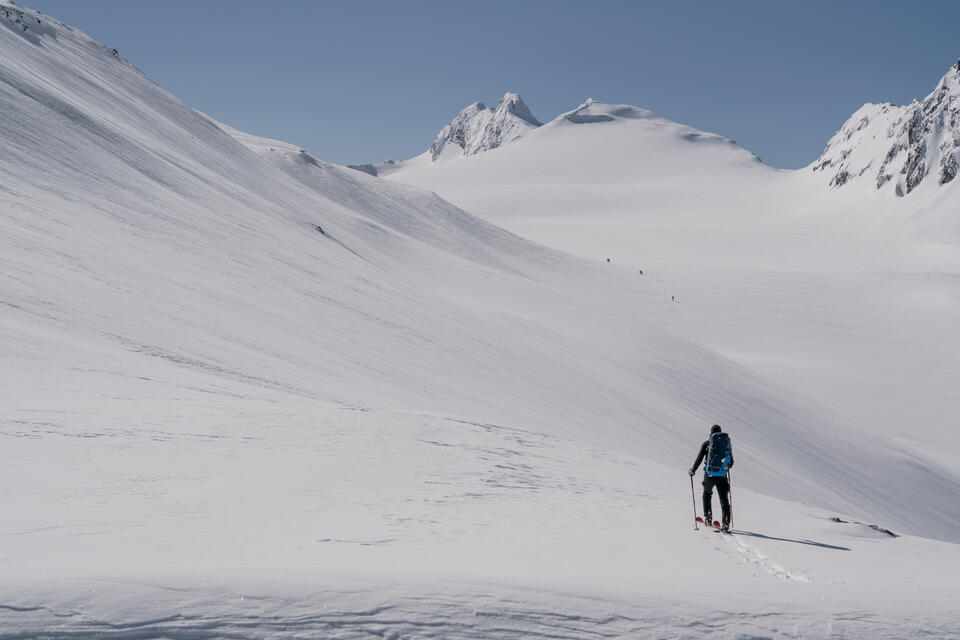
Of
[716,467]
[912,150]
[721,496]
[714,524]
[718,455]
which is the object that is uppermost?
[912,150]

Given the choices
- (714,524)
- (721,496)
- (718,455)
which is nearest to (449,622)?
(714,524)

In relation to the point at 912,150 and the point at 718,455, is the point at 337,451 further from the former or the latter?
the point at 912,150

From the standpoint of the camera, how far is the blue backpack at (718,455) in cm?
1016

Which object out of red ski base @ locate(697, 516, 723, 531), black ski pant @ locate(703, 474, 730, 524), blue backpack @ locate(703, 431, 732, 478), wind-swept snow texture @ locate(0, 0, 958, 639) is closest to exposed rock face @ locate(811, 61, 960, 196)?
wind-swept snow texture @ locate(0, 0, 958, 639)

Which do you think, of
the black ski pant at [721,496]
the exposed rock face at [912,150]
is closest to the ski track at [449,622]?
the black ski pant at [721,496]

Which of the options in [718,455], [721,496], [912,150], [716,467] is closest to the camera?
[721,496]

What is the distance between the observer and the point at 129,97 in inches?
1555

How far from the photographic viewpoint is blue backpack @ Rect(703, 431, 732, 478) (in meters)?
10.2

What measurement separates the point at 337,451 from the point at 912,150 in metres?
124

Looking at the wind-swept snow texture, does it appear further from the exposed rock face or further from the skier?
the exposed rock face

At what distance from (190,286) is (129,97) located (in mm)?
26269

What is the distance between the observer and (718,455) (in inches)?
405

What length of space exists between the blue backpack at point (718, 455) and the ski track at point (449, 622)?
5160 mm

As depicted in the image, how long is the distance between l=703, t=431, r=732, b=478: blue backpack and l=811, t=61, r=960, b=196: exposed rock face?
360 ft
